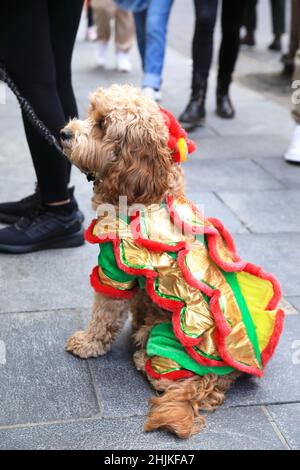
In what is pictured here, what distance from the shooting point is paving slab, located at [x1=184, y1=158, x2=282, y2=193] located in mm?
4645

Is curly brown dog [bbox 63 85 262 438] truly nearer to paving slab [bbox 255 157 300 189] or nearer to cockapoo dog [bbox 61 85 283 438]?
cockapoo dog [bbox 61 85 283 438]

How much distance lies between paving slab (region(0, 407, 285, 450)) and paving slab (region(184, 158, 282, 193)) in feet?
8.10

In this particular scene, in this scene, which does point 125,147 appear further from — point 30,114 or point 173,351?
point 30,114

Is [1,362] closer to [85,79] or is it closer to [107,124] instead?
[107,124]

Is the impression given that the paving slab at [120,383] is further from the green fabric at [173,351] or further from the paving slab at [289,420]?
the paving slab at [289,420]

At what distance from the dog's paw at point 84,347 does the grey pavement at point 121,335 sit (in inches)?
1.5

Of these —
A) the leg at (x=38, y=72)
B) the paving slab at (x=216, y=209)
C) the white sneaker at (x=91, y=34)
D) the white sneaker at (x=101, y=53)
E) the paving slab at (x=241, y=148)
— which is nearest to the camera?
the leg at (x=38, y=72)

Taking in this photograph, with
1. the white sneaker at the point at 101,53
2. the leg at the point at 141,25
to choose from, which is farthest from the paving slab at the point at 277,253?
the white sneaker at the point at 101,53

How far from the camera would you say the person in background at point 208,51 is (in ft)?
17.8

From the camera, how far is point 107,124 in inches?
95.1

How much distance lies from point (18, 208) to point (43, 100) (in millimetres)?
787

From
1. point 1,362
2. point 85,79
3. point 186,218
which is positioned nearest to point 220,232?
point 186,218
